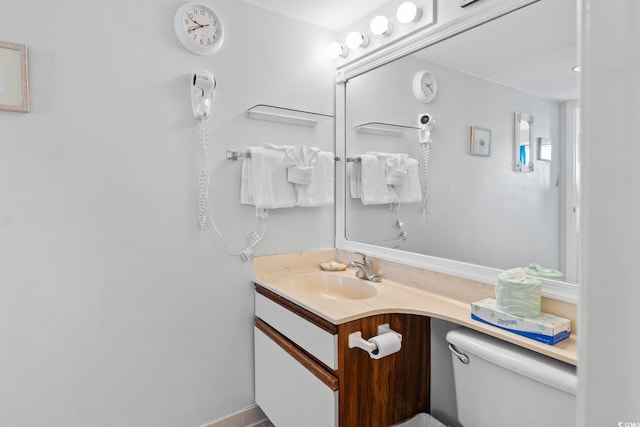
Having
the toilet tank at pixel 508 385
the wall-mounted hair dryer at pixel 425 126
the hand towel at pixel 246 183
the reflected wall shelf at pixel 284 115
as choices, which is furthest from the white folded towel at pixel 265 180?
the toilet tank at pixel 508 385

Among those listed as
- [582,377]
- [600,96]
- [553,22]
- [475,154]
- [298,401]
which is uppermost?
[553,22]

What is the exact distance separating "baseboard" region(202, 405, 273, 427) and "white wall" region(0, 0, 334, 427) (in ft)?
0.14

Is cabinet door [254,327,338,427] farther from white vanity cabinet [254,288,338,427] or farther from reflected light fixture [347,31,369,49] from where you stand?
reflected light fixture [347,31,369,49]

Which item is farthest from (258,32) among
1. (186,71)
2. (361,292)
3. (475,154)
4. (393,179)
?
(361,292)

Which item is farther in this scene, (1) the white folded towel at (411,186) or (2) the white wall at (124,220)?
(1) the white folded towel at (411,186)

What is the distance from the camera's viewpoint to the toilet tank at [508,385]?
0.99 metres

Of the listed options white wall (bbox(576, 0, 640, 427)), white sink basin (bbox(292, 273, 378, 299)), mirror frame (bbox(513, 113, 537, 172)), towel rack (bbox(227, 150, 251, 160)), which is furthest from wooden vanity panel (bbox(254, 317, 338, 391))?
white wall (bbox(576, 0, 640, 427))

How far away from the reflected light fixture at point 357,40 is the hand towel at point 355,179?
0.64 metres

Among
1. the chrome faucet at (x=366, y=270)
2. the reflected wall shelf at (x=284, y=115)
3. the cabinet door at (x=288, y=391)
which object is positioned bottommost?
the cabinet door at (x=288, y=391)

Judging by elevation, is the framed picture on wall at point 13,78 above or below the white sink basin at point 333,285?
above

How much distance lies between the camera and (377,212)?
6.35ft

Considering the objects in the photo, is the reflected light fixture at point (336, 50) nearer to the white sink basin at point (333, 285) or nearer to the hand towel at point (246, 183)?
the hand towel at point (246, 183)

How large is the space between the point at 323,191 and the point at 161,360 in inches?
45.8

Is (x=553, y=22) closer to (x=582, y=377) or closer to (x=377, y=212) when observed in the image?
(x=377, y=212)
